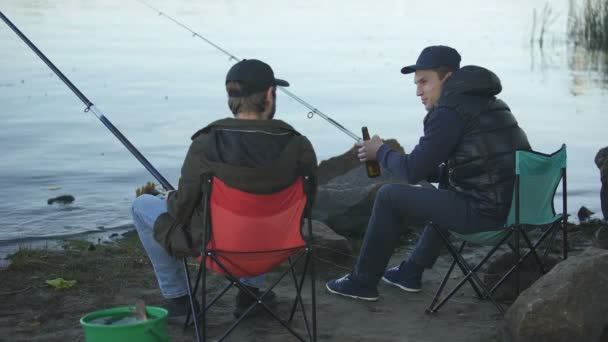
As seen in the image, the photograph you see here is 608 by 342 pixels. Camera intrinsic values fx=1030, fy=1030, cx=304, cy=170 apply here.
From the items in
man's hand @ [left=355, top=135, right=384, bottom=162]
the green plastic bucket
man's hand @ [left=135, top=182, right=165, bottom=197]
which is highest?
man's hand @ [left=355, top=135, right=384, bottom=162]

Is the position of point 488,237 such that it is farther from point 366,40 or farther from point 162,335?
point 366,40

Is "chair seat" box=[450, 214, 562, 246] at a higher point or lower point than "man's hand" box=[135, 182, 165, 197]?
higher

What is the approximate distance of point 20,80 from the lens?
1276cm

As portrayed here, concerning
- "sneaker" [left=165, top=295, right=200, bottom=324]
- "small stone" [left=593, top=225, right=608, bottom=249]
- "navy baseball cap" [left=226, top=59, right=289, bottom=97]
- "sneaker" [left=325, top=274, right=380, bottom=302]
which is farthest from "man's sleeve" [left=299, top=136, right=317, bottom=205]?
"small stone" [left=593, top=225, right=608, bottom=249]

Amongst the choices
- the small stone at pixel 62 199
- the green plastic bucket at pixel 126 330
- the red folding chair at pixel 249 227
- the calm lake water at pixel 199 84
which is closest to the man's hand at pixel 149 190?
the calm lake water at pixel 199 84

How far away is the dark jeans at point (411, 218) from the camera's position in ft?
14.7

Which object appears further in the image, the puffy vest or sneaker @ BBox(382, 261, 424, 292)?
sneaker @ BBox(382, 261, 424, 292)

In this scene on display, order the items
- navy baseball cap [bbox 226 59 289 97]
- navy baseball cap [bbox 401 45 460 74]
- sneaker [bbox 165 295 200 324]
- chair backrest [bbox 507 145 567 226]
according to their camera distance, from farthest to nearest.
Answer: navy baseball cap [bbox 401 45 460 74] < sneaker [bbox 165 295 200 324] < chair backrest [bbox 507 145 567 226] < navy baseball cap [bbox 226 59 289 97]

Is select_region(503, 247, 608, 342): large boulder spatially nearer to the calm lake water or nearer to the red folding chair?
the red folding chair

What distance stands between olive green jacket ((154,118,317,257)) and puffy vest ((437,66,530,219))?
0.79 meters

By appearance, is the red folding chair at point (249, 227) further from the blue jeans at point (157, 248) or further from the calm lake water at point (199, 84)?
the calm lake water at point (199, 84)

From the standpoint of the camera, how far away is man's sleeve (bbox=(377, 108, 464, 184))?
4.37 meters

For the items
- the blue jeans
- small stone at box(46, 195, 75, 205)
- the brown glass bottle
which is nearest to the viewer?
the blue jeans

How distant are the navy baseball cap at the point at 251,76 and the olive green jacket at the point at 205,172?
13 centimetres
